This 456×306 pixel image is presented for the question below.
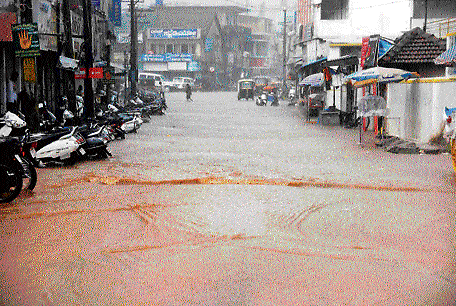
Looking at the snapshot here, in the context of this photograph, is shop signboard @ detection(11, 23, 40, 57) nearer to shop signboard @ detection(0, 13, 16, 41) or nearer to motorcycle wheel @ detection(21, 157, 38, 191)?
motorcycle wheel @ detection(21, 157, 38, 191)

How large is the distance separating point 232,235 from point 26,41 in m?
10.4

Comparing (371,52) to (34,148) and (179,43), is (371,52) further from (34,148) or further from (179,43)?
(179,43)

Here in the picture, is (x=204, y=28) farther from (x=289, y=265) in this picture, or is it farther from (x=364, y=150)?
(x=289, y=265)

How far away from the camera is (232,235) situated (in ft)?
24.2

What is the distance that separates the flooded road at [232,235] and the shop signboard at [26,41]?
136 inches

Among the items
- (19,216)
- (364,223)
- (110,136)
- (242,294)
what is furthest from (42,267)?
(110,136)

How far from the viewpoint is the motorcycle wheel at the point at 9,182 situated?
958cm

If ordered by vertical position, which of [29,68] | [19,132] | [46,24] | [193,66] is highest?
[46,24]

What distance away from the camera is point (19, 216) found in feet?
28.3

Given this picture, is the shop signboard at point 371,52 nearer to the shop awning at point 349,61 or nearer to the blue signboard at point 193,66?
the shop awning at point 349,61

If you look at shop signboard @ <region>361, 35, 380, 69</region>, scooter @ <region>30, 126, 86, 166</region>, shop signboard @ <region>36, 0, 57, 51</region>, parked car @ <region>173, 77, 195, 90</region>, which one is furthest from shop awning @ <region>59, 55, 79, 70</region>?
parked car @ <region>173, 77, 195, 90</region>

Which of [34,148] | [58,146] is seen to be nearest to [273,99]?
[58,146]

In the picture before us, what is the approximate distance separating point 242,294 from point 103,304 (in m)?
1.07

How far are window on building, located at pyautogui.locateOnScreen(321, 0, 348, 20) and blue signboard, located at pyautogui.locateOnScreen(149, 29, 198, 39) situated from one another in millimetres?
62187
